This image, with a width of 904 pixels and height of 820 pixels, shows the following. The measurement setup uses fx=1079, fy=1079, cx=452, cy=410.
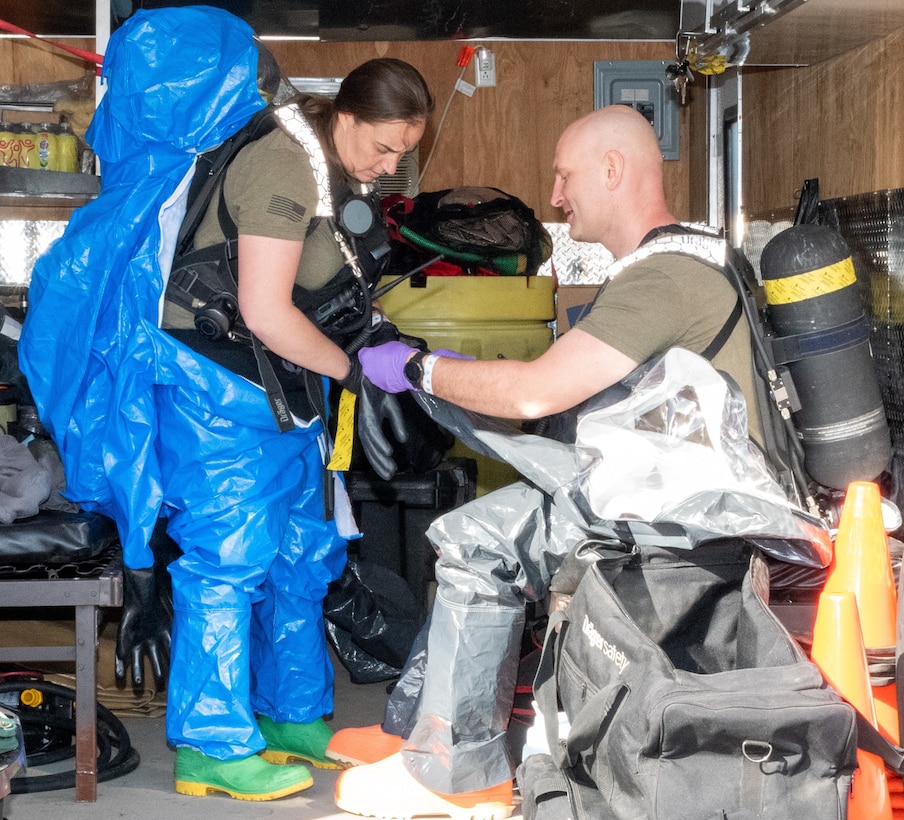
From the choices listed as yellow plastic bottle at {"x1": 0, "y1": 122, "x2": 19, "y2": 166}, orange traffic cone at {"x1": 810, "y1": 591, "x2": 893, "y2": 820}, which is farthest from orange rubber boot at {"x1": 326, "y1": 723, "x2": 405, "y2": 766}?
yellow plastic bottle at {"x1": 0, "y1": 122, "x2": 19, "y2": 166}

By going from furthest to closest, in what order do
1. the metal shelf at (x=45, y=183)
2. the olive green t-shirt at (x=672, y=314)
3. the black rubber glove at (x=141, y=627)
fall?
1. the metal shelf at (x=45, y=183)
2. the black rubber glove at (x=141, y=627)
3. the olive green t-shirt at (x=672, y=314)

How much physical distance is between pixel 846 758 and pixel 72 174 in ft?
9.82

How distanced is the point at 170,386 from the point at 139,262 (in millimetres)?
288

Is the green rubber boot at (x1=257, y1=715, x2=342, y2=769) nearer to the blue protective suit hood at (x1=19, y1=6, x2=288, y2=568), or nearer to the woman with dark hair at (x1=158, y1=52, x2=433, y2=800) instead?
the woman with dark hair at (x1=158, y1=52, x2=433, y2=800)

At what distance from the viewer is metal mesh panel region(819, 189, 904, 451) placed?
9.21ft

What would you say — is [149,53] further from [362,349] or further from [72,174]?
[72,174]

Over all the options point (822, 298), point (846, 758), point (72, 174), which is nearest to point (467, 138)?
point (72, 174)

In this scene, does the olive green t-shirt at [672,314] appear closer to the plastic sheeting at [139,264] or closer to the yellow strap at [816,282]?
the yellow strap at [816,282]

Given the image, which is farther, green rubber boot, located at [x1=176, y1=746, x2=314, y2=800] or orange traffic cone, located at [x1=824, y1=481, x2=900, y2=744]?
green rubber boot, located at [x1=176, y1=746, x2=314, y2=800]

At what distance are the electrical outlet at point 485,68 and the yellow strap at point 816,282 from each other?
2.63 meters

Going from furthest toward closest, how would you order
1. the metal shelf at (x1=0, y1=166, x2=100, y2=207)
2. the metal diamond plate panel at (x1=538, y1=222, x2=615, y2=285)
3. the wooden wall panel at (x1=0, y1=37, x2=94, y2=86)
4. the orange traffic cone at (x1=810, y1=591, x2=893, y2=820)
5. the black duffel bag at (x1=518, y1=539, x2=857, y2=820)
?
the metal diamond plate panel at (x1=538, y1=222, x2=615, y2=285)
the wooden wall panel at (x1=0, y1=37, x2=94, y2=86)
the metal shelf at (x1=0, y1=166, x2=100, y2=207)
the orange traffic cone at (x1=810, y1=591, x2=893, y2=820)
the black duffel bag at (x1=518, y1=539, x2=857, y2=820)

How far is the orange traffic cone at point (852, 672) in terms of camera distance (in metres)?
1.80

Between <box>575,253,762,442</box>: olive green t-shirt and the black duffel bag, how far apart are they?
0.38m

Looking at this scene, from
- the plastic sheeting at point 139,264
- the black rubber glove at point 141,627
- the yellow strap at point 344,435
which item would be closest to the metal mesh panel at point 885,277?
the yellow strap at point 344,435
